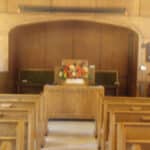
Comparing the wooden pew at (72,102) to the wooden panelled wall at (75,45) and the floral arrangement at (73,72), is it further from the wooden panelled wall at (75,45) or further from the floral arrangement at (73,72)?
the wooden panelled wall at (75,45)

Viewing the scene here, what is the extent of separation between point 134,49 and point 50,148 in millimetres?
5107

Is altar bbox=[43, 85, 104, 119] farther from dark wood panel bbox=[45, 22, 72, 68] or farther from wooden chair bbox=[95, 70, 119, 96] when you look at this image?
dark wood panel bbox=[45, 22, 72, 68]

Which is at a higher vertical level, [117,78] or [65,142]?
[117,78]

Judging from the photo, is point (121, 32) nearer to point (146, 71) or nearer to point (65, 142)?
point (146, 71)

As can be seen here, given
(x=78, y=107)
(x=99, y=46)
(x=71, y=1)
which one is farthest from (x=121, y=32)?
(x=78, y=107)

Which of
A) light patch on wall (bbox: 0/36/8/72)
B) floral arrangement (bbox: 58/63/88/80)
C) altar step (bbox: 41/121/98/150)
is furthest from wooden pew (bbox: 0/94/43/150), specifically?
light patch on wall (bbox: 0/36/8/72)

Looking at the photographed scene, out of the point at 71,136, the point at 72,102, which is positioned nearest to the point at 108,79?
the point at 72,102

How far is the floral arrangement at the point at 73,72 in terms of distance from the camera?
283 inches

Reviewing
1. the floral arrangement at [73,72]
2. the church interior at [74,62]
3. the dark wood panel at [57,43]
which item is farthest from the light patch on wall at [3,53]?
the floral arrangement at [73,72]

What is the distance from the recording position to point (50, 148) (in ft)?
15.7

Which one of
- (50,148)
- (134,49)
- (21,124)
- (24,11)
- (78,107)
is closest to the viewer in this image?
(21,124)

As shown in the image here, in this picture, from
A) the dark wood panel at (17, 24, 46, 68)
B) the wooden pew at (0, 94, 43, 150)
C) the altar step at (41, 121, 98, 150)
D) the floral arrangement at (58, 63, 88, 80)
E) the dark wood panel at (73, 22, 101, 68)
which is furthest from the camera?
the dark wood panel at (73, 22, 101, 68)

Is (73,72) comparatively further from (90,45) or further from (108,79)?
(90,45)

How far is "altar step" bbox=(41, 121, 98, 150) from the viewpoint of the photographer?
4887 mm
